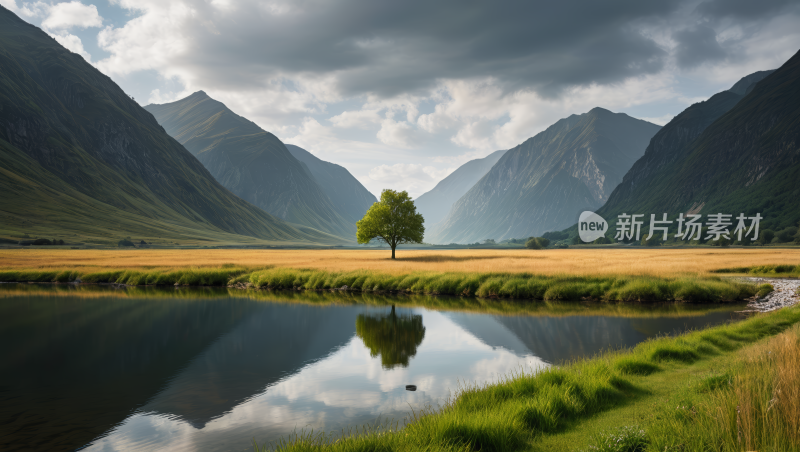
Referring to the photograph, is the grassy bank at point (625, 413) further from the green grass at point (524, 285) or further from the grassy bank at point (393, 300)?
the green grass at point (524, 285)

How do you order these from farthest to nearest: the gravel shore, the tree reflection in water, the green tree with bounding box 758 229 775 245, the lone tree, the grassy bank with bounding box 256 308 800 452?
the green tree with bounding box 758 229 775 245, the lone tree, the gravel shore, the tree reflection in water, the grassy bank with bounding box 256 308 800 452

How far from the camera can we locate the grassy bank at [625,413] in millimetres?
6695

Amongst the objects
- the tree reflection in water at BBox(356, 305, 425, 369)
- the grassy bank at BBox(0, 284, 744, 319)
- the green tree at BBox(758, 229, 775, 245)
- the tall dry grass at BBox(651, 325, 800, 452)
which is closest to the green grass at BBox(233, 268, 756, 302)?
the grassy bank at BBox(0, 284, 744, 319)

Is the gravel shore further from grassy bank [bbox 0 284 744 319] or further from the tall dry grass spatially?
the tall dry grass

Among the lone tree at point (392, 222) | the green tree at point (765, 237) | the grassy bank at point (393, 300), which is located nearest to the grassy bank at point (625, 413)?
the grassy bank at point (393, 300)

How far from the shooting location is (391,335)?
26156 mm

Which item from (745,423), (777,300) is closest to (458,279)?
(777,300)

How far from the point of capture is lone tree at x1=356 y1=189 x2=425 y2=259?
86.4 meters

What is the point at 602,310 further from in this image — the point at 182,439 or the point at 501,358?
the point at 182,439

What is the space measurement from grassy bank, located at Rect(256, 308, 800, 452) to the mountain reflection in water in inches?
164

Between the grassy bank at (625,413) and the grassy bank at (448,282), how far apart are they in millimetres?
24199

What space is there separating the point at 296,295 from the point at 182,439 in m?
32.3

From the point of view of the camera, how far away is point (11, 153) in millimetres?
192500

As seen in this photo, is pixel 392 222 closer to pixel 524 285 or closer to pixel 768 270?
pixel 524 285
